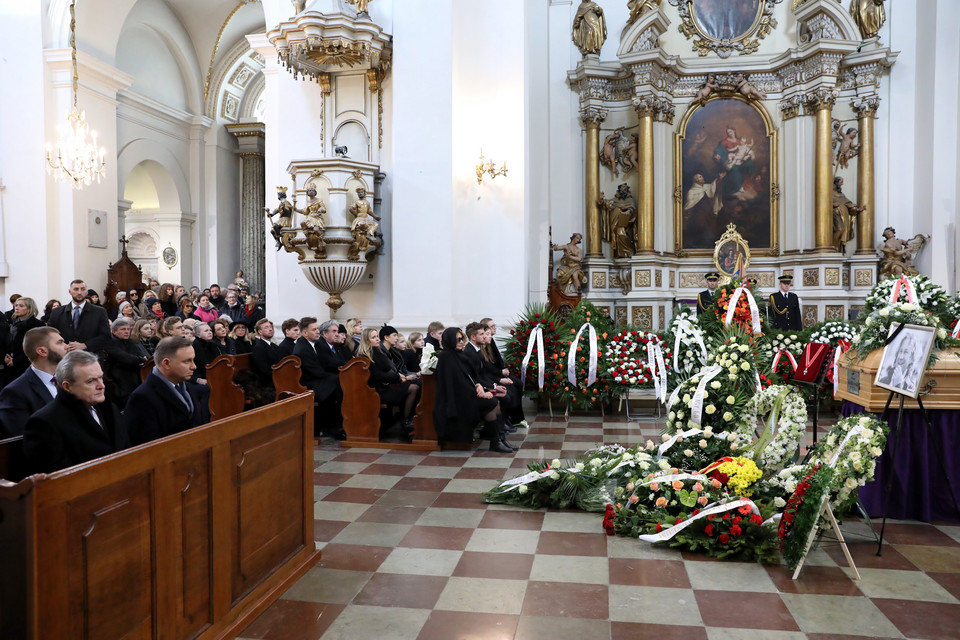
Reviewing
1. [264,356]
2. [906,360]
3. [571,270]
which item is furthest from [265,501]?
[571,270]

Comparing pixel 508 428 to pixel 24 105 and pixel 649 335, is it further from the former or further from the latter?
pixel 24 105

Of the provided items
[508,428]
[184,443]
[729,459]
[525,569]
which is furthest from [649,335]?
[184,443]

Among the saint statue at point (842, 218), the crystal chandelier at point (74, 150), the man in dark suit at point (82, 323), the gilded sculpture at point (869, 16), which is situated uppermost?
the gilded sculpture at point (869, 16)

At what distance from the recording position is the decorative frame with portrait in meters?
15.6

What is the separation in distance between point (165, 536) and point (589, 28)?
15121 millimetres

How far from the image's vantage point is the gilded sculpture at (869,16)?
575 inches

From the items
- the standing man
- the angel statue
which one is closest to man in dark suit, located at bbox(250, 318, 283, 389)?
the standing man

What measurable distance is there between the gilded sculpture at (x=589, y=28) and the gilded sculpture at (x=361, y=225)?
805cm

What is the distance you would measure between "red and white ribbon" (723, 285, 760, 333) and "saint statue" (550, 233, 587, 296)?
21.9ft

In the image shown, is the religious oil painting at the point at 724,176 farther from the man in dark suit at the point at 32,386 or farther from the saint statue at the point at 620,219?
the man in dark suit at the point at 32,386

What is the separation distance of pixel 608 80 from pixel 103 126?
1070cm

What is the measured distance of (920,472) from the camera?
505cm

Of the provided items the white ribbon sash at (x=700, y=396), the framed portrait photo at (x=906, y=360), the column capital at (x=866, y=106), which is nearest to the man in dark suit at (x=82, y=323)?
the white ribbon sash at (x=700, y=396)

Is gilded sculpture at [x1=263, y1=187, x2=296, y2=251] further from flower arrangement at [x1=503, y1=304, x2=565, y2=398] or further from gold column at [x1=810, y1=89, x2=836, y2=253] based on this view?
gold column at [x1=810, y1=89, x2=836, y2=253]
